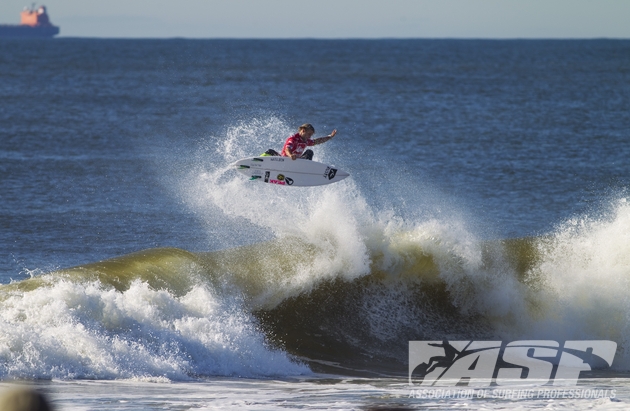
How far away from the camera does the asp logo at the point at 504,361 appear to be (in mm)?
13086

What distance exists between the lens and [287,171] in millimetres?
17625

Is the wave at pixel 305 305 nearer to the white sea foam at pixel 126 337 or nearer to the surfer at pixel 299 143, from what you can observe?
the white sea foam at pixel 126 337

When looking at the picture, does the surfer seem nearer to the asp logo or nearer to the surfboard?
the surfboard

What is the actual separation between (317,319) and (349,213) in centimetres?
282

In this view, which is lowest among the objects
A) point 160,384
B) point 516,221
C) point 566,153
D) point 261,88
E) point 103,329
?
point 160,384

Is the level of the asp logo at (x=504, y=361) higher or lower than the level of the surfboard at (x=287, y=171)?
lower

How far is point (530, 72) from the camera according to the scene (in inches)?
4003

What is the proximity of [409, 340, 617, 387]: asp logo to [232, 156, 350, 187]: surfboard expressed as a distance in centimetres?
413

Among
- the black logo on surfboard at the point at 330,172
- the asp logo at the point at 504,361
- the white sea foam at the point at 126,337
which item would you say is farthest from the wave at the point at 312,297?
the black logo on surfboard at the point at 330,172

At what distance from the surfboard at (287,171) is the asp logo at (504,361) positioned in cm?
413

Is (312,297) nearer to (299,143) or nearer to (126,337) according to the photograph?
(299,143)

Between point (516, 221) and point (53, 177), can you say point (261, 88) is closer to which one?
point (53, 177)

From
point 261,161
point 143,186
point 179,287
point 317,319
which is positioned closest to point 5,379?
point 179,287

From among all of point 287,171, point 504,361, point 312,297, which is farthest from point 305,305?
point 504,361
